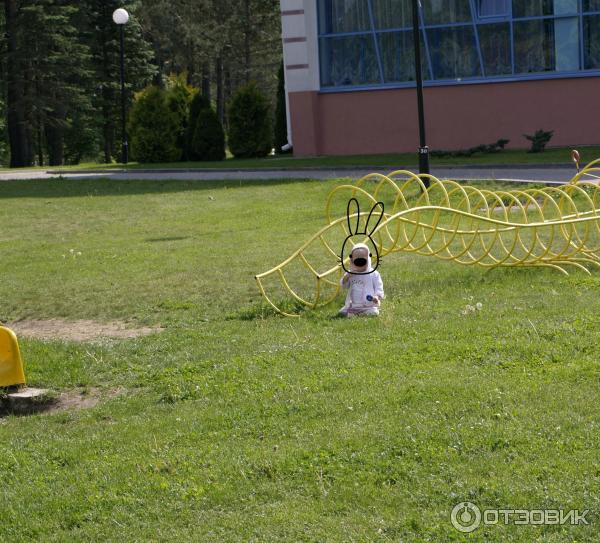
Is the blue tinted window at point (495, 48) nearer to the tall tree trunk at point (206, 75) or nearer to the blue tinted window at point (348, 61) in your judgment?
Answer: the blue tinted window at point (348, 61)

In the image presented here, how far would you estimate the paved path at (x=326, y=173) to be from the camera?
70.7 feet

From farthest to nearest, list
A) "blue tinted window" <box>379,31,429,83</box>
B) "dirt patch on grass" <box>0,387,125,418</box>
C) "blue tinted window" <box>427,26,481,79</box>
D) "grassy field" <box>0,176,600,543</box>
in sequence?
"blue tinted window" <box>379,31,429,83</box>
"blue tinted window" <box>427,26,481,79</box>
"dirt patch on grass" <box>0,387,125,418</box>
"grassy field" <box>0,176,600,543</box>

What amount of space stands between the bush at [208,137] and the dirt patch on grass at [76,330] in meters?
24.8

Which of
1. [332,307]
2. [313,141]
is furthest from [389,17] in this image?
[332,307]

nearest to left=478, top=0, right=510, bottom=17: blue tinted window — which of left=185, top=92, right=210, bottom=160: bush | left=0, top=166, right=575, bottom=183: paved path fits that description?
left=0, top=166, right=575, bottom=183: paved path

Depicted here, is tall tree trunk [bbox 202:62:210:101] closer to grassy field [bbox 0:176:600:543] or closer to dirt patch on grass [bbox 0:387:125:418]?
grassy field [bbox 0:176:600:543]

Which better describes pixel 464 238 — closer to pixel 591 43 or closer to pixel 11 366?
pixel 11 366

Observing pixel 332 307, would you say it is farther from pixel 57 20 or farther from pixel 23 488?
pixel 57 20

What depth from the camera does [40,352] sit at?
839cm

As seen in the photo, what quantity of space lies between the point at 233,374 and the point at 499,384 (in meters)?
1.88

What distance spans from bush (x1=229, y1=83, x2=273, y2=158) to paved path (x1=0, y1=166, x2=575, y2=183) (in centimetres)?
486

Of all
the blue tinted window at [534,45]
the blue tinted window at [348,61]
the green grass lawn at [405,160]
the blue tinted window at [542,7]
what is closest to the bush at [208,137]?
the green grass lawn at [405,160]

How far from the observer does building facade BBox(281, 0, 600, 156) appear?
97.8ft

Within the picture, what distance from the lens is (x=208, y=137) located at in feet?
113
